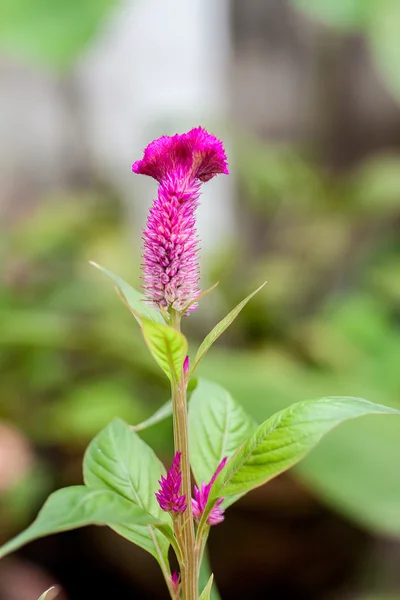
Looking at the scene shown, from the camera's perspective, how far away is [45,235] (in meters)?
1.27

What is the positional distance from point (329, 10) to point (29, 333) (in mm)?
844

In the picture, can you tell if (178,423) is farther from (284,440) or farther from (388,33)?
(388,33)

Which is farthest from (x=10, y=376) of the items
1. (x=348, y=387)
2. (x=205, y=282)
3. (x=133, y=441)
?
(x=133, y=441)

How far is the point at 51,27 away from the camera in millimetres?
1150

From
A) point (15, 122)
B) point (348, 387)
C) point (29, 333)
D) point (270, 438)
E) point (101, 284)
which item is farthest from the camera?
point (15, 122)

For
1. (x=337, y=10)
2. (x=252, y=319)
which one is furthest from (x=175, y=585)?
(x=337, y=10)

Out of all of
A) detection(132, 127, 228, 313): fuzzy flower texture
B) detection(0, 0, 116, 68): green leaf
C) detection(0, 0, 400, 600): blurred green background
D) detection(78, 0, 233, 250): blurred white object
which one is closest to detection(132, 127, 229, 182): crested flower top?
detection(132, 127, 228, 313): fuzzy flower texture

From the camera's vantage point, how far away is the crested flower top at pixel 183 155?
200 mm

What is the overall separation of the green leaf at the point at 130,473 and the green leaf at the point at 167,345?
0.05 m

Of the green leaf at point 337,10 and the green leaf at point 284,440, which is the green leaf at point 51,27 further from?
the green leaf at point 284,440

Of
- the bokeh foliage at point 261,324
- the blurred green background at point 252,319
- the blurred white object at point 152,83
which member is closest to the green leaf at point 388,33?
the blurred green background at point 252,319

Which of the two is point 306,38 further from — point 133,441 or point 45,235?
point 133,441

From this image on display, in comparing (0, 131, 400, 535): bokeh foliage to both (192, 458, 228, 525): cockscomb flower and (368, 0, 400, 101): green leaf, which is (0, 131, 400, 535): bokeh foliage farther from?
(192, 458, 228, 525): cockscomb flower

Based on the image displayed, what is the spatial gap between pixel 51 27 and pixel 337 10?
538 millimetres
